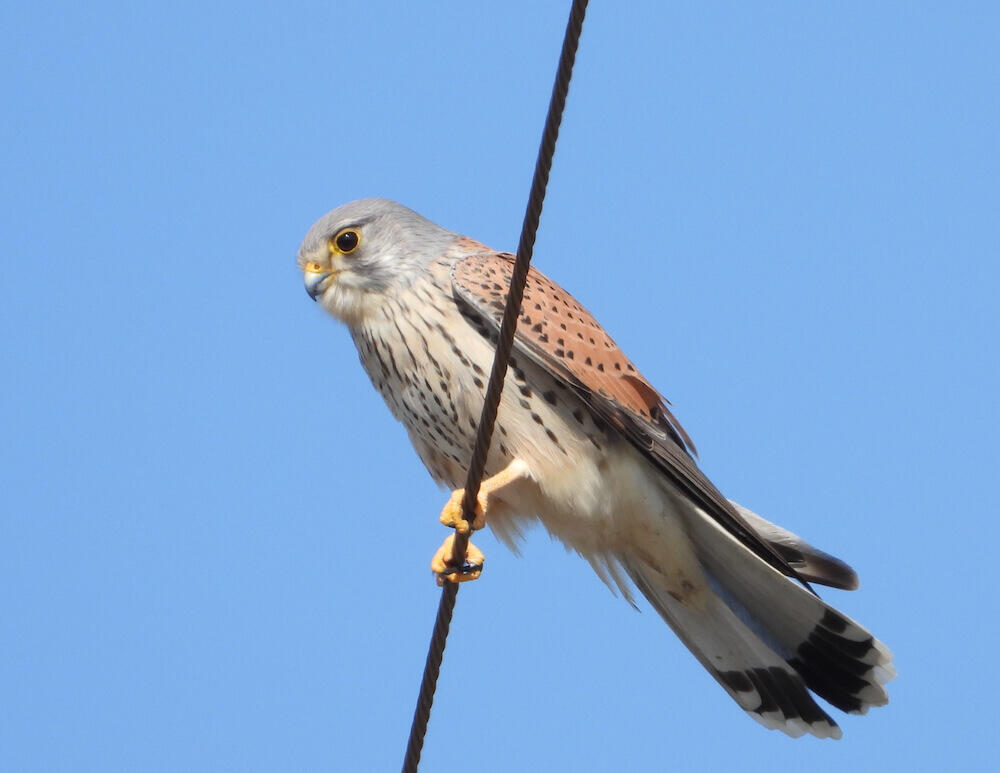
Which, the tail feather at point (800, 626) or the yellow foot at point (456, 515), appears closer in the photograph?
the yellow foot at point (456, 515)

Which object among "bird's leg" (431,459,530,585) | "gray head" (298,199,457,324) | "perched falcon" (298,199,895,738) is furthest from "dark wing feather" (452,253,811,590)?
"bird's leg" (431,459,530,585)

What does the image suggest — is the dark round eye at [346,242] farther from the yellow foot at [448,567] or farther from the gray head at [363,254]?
the yellow foot at [448,567]

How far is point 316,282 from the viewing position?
409 cm

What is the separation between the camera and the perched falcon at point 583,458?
3.79 meters

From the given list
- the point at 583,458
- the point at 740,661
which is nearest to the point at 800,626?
the point at 740,661

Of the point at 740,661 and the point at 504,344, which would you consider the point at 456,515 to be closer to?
the point at 504,344

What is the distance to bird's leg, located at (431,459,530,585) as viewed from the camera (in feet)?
11.7

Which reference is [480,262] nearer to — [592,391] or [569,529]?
[592,391]

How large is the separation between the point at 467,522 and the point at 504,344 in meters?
0.83

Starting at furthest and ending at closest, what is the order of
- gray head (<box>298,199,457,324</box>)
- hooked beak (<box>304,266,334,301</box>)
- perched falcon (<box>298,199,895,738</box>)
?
hooked beak (<box>304,266,334,301</box>) → gray head (<box>298,199,457,324</box>) → perched falcon (<box>298,199,895,738</box>)

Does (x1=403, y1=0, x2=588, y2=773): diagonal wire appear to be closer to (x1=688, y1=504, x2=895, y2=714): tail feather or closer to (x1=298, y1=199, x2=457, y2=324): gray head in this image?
(x1=298, y1=199, x2=457, y2=324): gray head

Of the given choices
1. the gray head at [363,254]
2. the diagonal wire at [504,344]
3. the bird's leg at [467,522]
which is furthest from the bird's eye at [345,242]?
the diagonal wire at [504,344]

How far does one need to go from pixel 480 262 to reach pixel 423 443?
1.94 feet

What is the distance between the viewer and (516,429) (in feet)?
12.4
